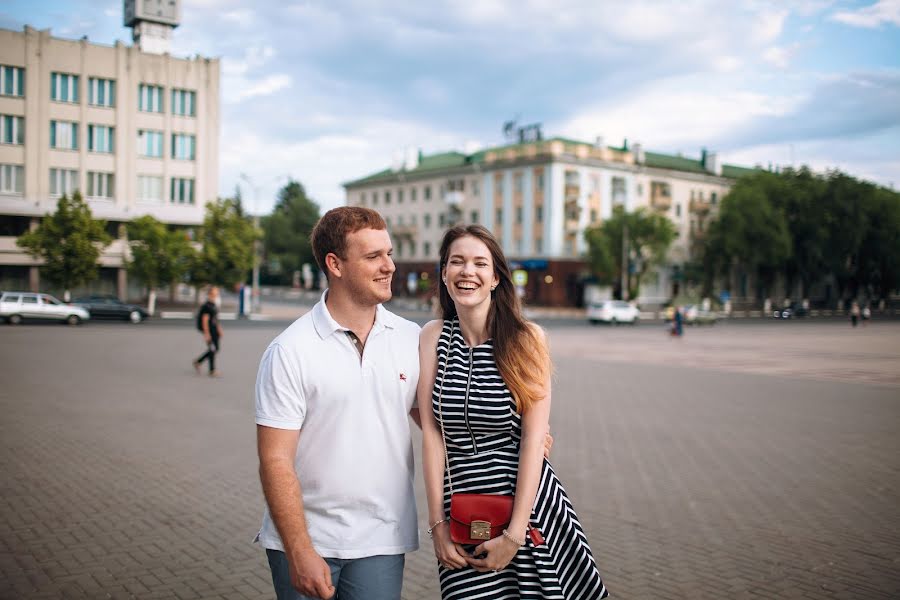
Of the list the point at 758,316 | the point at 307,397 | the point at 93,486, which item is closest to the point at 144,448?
the point at 93,486

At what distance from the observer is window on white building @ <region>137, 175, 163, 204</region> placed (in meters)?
55.8

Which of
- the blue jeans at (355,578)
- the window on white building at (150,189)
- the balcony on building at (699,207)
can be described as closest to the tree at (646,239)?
the balcony on building at (699,207)

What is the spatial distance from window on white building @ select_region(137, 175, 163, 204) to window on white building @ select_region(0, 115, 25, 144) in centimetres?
810

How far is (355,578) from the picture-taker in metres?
2.68

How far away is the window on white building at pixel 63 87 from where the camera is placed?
52.4 metres

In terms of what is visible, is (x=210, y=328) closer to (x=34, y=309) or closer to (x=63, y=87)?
(x=34, y=309)

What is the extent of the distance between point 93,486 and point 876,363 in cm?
2279

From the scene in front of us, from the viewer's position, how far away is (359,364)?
271cm

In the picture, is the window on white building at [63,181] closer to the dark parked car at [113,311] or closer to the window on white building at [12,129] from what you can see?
the window on white building at [12,129]

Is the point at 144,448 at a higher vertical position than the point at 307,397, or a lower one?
lower

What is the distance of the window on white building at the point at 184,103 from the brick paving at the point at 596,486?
44301mm

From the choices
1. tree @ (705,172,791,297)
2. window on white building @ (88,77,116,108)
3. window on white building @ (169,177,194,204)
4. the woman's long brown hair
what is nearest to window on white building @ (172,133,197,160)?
window on white building @ (169,177,194,204)

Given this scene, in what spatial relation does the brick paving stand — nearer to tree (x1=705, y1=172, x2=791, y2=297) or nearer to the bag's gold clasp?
the bag's gold clasp

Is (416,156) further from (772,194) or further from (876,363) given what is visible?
(876,363)
